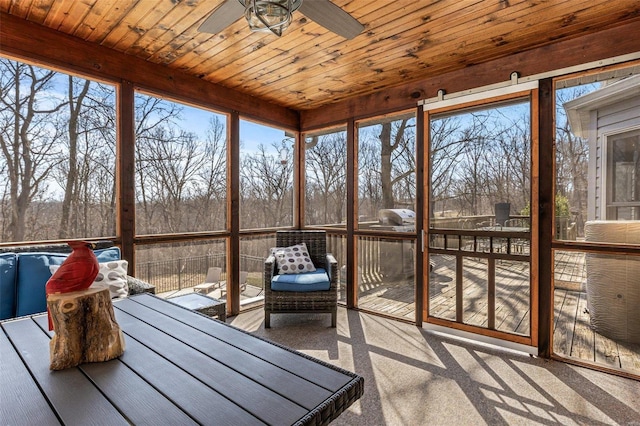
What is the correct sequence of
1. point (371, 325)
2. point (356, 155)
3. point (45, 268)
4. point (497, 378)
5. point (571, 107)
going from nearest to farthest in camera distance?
1. point (45, 268)
2. point (497, 378)
3. point (571, 107)
4. point (371, 325)
5. point (356, 155)

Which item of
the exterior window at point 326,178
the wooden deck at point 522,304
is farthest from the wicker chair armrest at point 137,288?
the wooden deck at point 522,304

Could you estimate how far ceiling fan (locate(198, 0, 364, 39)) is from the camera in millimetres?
1546

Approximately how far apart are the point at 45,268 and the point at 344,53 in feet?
9.42

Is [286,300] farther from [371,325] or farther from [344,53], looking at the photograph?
[344,53]

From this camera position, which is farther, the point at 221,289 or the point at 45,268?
the point at 221,289

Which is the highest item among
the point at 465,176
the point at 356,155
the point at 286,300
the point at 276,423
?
the point at 356,155

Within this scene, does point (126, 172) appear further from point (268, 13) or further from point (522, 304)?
point (522, 304)

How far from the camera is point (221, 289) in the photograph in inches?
149

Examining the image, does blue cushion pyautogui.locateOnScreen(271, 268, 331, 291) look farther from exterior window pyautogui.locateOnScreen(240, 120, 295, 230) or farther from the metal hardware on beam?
the metal hardware on beam

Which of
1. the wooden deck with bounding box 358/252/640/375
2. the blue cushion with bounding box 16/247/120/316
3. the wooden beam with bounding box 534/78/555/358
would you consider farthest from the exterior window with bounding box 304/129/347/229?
the blue cushion with bounding box 16/247/120/316

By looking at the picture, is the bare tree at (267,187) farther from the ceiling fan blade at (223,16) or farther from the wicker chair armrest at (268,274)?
the ceiling fan blade at (223,16)

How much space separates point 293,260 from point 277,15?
2.71 m

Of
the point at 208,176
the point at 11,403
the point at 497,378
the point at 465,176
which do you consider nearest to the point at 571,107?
the point at 465,176

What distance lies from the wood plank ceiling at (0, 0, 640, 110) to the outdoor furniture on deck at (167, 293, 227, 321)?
7.01 feet
